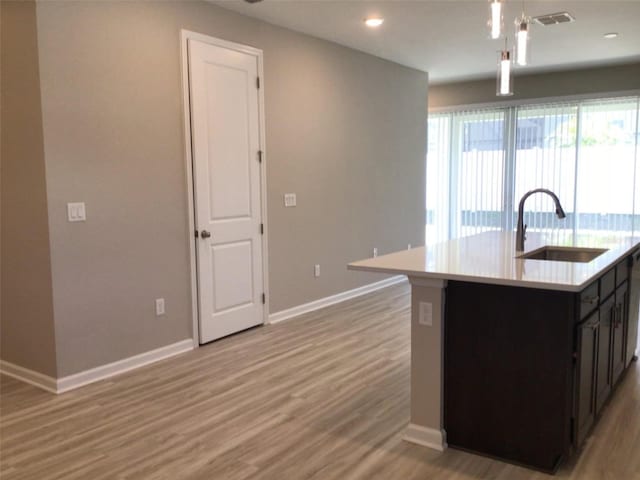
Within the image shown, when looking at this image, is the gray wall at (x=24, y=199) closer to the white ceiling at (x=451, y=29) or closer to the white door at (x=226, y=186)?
the white door at (x=226, y=186)

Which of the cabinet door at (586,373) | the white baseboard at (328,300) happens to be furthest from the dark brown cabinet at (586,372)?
the white baseboard at (328,300)

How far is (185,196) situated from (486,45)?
369cm

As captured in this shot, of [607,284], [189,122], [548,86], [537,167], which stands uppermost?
[548,86]

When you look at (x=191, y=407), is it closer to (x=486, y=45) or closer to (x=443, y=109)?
(x=486, y=45)

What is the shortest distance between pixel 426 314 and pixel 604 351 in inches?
40.4

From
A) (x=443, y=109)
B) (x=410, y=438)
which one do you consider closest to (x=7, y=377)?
(x=410, y=438)

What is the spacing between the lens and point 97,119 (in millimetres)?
3500

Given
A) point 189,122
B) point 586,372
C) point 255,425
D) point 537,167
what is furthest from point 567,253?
point 537,167

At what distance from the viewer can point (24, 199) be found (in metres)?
3.44

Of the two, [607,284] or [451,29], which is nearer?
[607,284]

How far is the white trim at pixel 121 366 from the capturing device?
346 centimetres

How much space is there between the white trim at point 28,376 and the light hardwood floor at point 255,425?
59 mm

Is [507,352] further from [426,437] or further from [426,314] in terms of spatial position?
[426,437]

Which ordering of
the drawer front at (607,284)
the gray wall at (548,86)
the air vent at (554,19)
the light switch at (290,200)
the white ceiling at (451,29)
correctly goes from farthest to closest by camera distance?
the gray wall at (548,86) < the light switch at (290,200) < the air vent at (554,19) < the white ceiling at (451,29) < the drawer front at (607,284)
